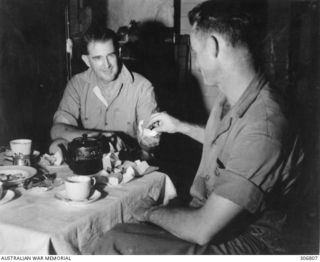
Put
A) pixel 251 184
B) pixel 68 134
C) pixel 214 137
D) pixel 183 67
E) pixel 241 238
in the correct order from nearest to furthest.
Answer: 1. pixel 251 184
2. pixel 241 238
3. pixel 214 137
4. pixel 68 134
5. pixel 183 67

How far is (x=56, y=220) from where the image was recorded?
3.26ft

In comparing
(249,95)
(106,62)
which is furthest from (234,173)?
(106,62)

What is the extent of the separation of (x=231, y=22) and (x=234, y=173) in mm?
491

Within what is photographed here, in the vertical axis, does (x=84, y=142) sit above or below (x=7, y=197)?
above

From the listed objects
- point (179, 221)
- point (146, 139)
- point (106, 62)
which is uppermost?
point (106, 62)

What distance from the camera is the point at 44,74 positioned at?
10.5ft

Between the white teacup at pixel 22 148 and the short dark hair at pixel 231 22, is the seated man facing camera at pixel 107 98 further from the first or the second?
the short dark hair at pixel 231 22

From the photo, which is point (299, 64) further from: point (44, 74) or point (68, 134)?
point (44, 74)

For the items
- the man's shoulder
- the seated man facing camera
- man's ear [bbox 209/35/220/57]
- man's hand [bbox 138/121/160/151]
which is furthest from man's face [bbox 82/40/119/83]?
the man's shoulder

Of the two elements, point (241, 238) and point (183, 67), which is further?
point (183, 67)

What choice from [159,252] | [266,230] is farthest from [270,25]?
[159,252]

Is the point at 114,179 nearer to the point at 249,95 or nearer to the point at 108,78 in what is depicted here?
the point at 249,95

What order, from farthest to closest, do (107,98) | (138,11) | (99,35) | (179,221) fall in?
(138,11) < (107,98) < (99,35) < (179,221)

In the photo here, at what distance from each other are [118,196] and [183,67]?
2.19 m
